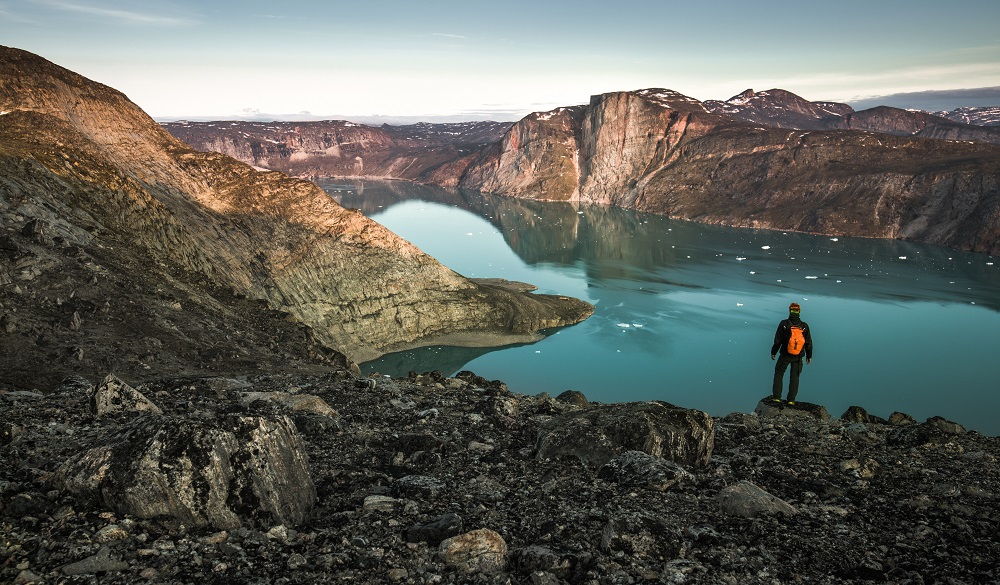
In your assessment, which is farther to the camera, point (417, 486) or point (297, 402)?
point (297, 402)

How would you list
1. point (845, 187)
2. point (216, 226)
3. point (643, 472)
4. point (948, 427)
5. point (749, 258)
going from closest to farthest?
point (643, 472)
point (948, 427)
point (216, 226)
point (749, 258)
point (845, 187)

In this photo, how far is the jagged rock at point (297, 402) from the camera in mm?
12086

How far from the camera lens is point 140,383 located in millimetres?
13242

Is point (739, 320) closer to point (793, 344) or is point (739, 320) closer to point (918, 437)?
point (793, 344)

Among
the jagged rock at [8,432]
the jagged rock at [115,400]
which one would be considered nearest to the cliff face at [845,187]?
the jagged rock at [115,400]

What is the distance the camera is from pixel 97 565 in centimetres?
509

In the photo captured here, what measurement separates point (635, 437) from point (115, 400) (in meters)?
8.63

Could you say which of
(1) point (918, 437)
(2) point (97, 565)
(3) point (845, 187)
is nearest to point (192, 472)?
(2) point (97, 565)

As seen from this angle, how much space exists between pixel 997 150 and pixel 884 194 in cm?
3594

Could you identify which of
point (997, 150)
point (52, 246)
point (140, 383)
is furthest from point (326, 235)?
point (997, 150)

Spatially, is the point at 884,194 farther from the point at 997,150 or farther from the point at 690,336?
the point at 690,336

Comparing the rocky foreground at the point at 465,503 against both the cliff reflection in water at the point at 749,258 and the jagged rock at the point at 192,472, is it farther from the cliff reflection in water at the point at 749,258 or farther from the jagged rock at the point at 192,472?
the cliff reflection in water at the point at 749,258

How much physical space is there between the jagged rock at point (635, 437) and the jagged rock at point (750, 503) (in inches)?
69.3

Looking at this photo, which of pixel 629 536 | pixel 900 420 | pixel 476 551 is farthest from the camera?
pixel 900 420
